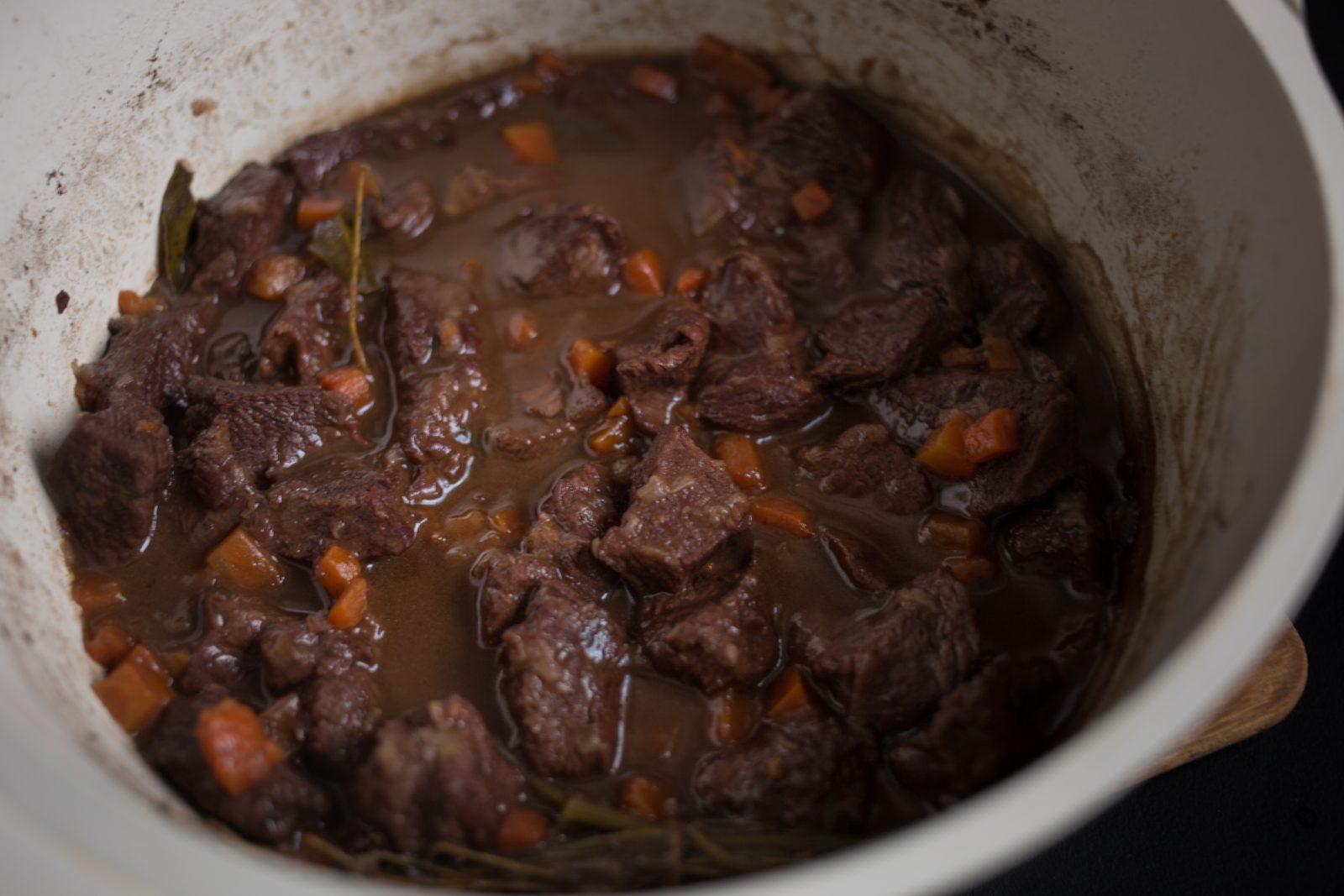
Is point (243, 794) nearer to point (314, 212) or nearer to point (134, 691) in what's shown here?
point (134, 691)

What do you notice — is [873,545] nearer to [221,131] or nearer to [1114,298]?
[1114,298]

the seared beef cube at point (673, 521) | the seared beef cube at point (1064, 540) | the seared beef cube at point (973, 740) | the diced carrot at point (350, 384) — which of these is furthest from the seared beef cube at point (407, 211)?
the seared beef cube at point (973, 740)

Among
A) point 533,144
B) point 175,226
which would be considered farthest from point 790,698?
point 175,226

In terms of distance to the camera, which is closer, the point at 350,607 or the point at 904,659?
the point at 904,659

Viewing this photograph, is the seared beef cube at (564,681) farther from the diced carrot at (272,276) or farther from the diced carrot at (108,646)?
the diced carrot at (272,276)

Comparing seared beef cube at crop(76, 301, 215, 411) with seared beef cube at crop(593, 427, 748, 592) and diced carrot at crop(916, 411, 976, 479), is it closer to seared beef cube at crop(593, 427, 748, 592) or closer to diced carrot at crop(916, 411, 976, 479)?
seared beef cube at crop(593, 427, 748, 592)

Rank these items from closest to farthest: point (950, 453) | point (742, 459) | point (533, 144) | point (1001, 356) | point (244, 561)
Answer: point (244, 561)
point (950, 453)
point (742, 459)
point (1001, 356)
point (533, 144)
